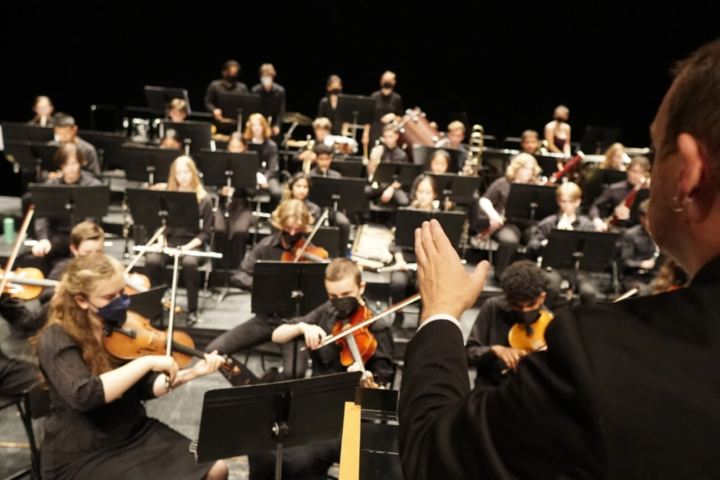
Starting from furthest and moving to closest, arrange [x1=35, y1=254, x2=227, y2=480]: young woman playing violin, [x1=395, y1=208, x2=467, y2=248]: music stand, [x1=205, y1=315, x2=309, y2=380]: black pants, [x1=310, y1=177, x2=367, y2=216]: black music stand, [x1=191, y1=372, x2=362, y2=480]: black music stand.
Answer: [x1=310, y1=177, x2=367, y2=216]: black music stand < [x1=395, y1=208, x2=467, y2=248]: music stand < [x1=205, y1=315, x2=309, y2=380]: black pants < [x1=35, y1=254, x2=227, y2=480]: young woman playing violin < [x1=191, y1=372, x2=362, y2=480]: black music stand

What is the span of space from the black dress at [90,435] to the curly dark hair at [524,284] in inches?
74.7

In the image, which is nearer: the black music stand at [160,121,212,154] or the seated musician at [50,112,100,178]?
the seated musician at [50,112,100,178]

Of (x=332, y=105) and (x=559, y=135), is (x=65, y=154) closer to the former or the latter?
(x=332, y=105)

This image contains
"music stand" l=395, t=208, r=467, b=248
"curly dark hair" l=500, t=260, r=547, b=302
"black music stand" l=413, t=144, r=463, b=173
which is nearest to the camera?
"curly dark hair" l=500, t=260, r=547, b=302

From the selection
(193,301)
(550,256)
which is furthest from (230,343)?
(550,256)

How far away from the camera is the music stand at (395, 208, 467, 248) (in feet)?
17.1

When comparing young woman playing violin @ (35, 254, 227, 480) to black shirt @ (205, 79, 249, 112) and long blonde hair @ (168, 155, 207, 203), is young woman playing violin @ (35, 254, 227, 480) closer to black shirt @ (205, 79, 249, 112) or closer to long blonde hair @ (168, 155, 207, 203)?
long blonde hair @ (168, 155, 207, 203)

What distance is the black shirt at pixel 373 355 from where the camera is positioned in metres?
3.50

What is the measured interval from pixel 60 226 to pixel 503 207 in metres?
4.68

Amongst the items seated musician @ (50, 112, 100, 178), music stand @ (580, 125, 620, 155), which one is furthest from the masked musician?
music stand @ (580, 125, 620, 155)

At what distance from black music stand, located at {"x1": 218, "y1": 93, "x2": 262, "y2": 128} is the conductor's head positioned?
785 cm

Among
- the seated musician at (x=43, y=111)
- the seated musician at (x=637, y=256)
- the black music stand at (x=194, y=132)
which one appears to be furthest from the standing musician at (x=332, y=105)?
the seated musician at (x=637, y=256)

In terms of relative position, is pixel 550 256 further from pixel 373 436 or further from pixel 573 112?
pixel 573 112

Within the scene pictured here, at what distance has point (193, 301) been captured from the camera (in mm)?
5461
